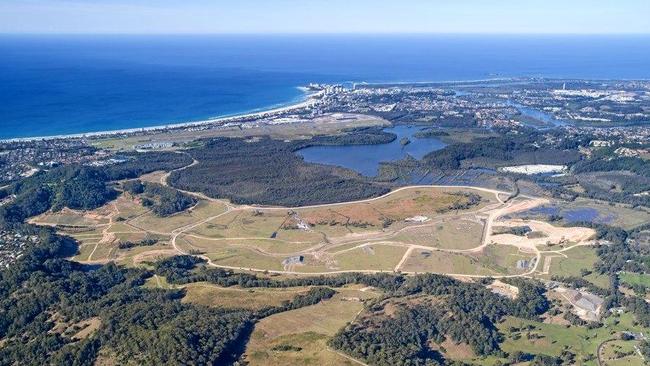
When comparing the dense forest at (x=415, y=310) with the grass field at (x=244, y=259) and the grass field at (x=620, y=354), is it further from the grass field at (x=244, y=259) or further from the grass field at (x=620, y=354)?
the grass field at (x=620, y=354)

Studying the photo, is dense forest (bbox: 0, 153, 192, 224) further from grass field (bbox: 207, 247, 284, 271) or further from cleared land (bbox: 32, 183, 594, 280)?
grass field (bbox: 207, 247, 284, 271)

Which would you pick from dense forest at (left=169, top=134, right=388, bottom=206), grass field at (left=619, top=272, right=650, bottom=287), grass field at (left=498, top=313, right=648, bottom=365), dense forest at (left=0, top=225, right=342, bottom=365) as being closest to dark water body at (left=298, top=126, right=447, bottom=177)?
dense forest at (left=169, top=134, right=388, bottom=206)

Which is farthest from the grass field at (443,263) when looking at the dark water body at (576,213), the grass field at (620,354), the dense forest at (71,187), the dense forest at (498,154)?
the dense forest at (71,187)

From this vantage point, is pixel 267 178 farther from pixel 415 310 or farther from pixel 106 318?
pixel 106 318

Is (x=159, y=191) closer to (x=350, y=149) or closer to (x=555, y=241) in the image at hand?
(x=350, y=149)

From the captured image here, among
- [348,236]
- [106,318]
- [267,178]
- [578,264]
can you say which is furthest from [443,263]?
[267,178]

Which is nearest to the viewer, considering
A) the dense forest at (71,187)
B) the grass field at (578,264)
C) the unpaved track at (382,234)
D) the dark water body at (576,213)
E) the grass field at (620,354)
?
the grass field at (620,354)
